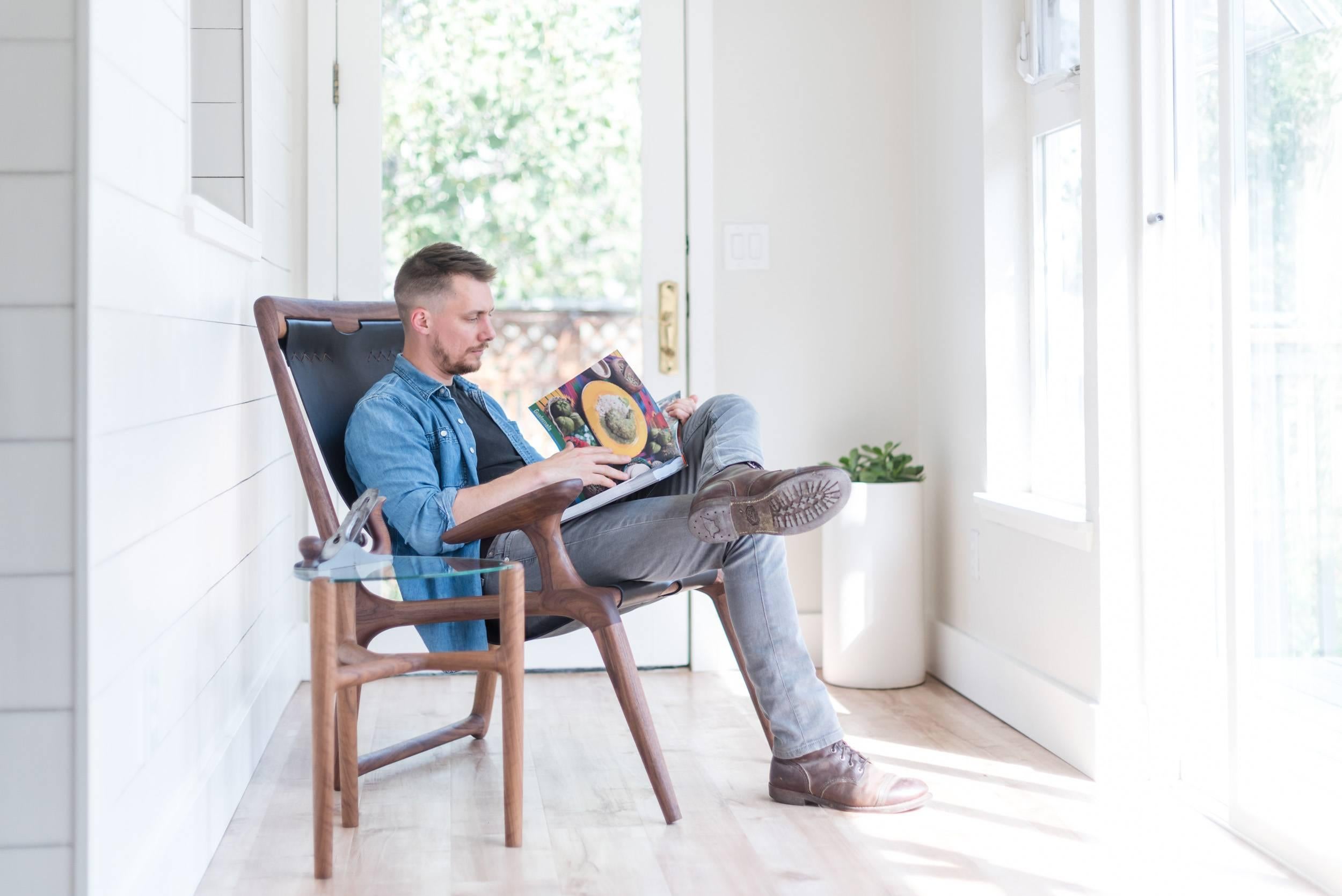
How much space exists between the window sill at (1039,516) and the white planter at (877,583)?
0.21 meters

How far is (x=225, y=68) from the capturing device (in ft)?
7.55

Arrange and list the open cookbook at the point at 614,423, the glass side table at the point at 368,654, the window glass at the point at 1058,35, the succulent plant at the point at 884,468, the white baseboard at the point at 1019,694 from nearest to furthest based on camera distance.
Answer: the glass side table at the point at 368,654 < the open cookbook at the point at 614,423 < the white baseboard at the point at 1019,694 < the window glass at the point at 1058,35 < the succulent plant at the point at 884,468

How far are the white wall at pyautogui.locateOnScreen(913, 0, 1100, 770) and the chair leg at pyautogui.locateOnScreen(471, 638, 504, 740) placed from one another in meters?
1.14

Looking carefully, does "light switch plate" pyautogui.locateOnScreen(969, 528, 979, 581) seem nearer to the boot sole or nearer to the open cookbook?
the boot sole

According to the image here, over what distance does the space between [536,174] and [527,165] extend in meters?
0.03

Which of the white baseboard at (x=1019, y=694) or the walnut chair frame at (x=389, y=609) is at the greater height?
the walnut chair frame at (x=389, y=609)

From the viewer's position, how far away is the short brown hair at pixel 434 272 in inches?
85.0

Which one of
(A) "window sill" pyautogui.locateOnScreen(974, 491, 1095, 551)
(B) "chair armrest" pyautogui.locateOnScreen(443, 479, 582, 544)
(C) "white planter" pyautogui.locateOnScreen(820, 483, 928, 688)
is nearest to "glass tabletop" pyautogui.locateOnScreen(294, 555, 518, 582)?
(B) "chair armrest" pyautogui.locateOnScreen(443, 479, 582, 544)

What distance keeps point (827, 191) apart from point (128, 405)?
84.9 inches

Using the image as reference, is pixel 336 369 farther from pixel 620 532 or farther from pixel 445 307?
pixel 620 532

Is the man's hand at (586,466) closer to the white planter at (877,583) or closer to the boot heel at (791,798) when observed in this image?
the boot heel at (791,798)

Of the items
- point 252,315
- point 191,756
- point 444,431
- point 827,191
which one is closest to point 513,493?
point 444,431

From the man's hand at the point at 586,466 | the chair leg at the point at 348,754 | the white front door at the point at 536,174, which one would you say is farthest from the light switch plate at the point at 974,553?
the chair leg at the point at 348,754

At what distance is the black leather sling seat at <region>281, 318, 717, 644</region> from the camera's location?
2020 mm
